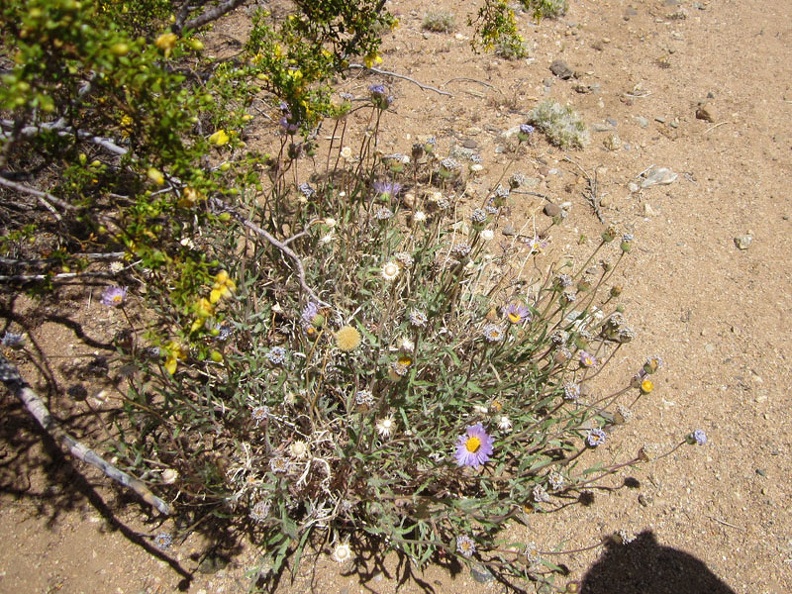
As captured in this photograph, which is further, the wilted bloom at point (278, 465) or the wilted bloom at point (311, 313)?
the wilted bloom at point (311, 313)

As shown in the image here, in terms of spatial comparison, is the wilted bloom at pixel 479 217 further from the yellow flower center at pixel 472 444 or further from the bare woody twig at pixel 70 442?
the bare woody twig at pixel 70 442

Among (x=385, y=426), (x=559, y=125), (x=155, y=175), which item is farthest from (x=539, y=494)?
(x=559, y=125)

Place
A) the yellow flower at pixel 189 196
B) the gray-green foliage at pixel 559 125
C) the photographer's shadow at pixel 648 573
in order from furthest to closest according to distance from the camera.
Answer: the gray-green foliage at pixel 559 125 → the photographer's shadow at pixel 648 573 → the yellow flower at pixel 189 196

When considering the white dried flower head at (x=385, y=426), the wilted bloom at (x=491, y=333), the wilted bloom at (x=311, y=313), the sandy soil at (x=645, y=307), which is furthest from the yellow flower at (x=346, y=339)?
the sandy soil at (x=645, y=307)

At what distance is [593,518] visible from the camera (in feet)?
9.33

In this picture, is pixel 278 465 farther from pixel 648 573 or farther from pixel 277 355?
pixel 648 573

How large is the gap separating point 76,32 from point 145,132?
16.1 inches

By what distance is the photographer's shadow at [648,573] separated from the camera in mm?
2635

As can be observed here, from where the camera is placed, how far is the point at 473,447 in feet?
7.91

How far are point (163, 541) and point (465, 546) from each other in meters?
1.35

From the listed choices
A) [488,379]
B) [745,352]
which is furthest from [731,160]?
[488,379]

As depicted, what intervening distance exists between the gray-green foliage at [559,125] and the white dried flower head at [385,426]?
10.6 ft

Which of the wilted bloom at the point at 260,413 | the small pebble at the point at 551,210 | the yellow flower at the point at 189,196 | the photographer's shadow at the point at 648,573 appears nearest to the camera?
the yellow flower at the point at 189,196

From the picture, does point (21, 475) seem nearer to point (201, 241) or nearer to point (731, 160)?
point (201, 241)
